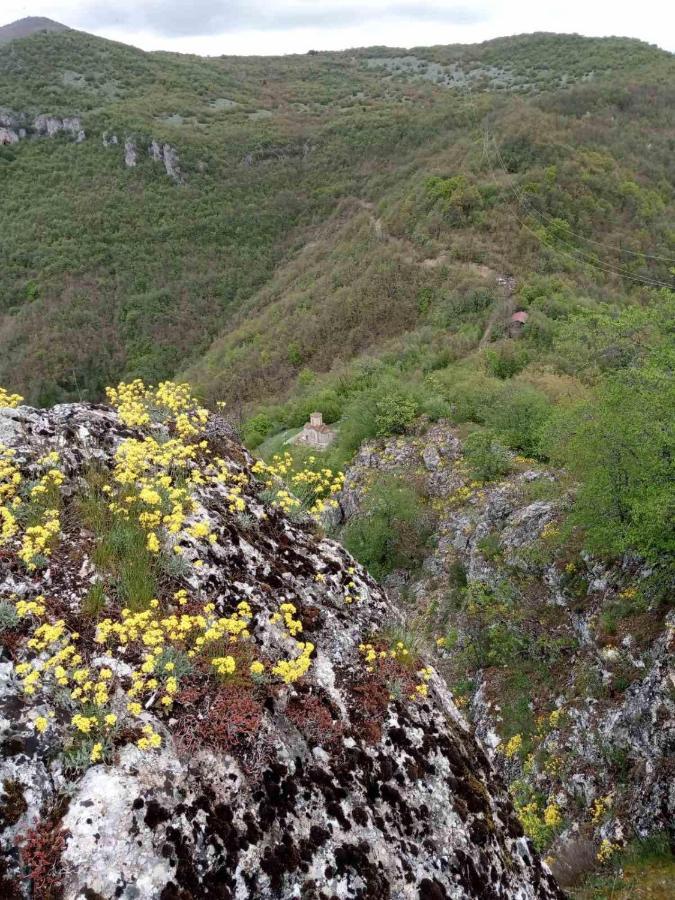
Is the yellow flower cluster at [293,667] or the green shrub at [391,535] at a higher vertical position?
the yellow flower cluster at [293,667]

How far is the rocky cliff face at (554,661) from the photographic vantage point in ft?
24.2

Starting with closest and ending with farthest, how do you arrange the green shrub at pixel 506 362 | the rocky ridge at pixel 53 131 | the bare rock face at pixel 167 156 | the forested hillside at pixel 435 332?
the forested hillside at pixel 435 332, the green shrub at pixel 506 362, the bare rock face at pixel 167 156, the rocky ridge at pixel 53 131

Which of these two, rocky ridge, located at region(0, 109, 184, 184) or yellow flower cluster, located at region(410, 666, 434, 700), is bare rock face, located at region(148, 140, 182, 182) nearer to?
rocky ridge, located at region(0, 109, 184, 184)

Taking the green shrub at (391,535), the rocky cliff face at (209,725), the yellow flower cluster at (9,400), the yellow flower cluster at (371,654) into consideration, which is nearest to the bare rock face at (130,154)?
the green shrub at (391,535)

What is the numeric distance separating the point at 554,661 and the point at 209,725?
8.90 m

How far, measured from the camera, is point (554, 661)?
10.6 meters

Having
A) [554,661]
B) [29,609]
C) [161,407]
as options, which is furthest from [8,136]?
[29,609]

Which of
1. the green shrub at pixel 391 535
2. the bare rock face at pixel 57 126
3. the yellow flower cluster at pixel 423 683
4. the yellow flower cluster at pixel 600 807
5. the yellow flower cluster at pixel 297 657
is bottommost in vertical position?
the green shrub at pixel 391 535

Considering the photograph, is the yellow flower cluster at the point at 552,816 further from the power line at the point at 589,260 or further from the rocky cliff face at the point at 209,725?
the power line at the point at 589,260

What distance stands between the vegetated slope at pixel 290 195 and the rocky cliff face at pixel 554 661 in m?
24.1

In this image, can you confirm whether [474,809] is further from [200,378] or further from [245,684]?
[200,378]

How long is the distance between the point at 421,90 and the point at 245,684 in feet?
482

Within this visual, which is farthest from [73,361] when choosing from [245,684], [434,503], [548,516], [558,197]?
[245,684]

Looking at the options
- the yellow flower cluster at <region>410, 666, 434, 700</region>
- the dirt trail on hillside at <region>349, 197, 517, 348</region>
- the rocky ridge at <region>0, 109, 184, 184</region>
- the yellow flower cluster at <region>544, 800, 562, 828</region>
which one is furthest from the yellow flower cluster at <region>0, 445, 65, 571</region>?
Answer: the rocky ridge at <region>0, 109, 184, 184</region>
